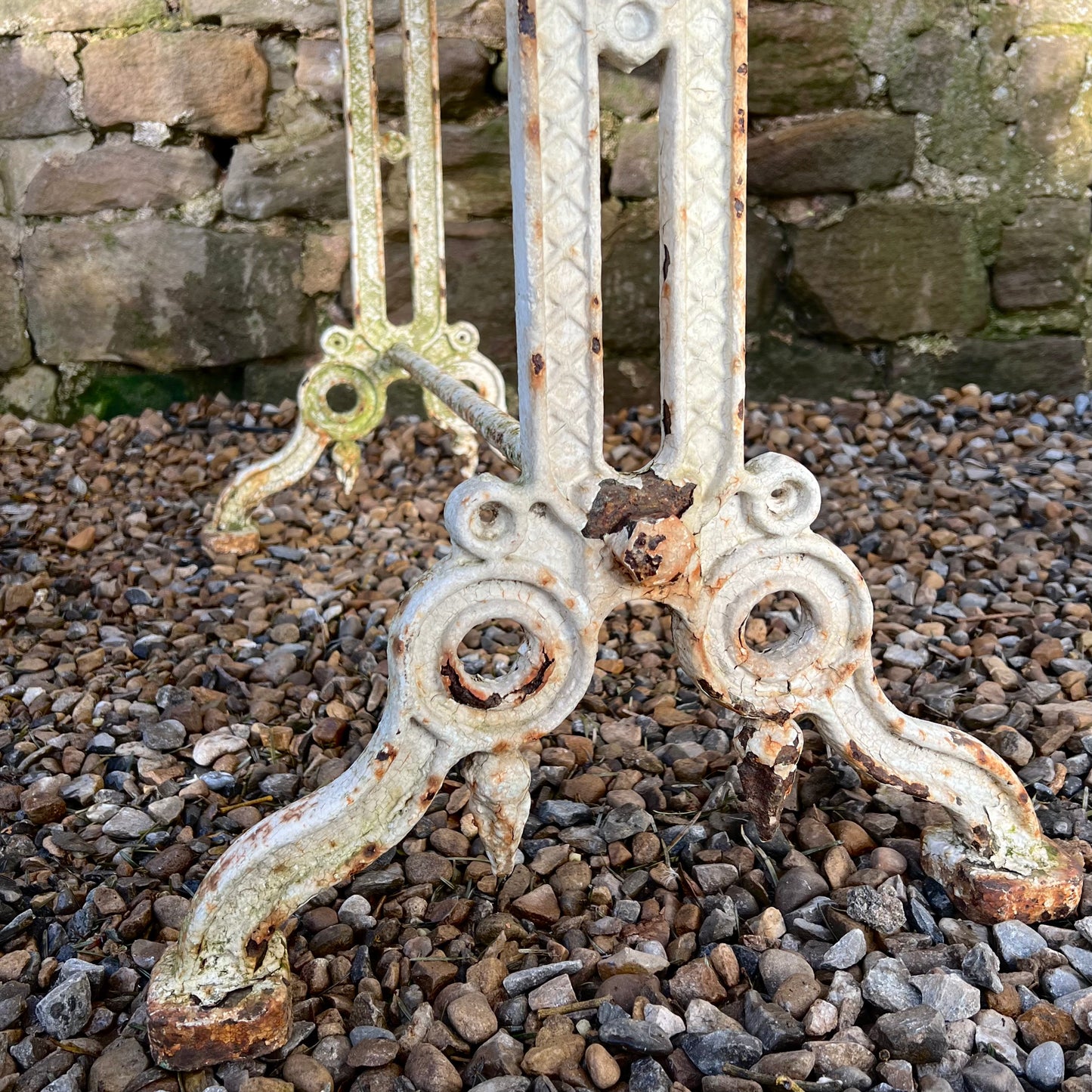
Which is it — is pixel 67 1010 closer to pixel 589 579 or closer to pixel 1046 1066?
pixel 589 579

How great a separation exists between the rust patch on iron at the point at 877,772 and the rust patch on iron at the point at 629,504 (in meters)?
0.32

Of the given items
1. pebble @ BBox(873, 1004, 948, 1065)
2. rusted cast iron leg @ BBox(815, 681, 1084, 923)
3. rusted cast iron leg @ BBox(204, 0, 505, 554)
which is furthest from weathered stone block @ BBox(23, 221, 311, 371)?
pebble @ BBox(873, 1004, 948, 1065)

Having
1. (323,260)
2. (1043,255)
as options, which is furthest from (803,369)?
(323,260)

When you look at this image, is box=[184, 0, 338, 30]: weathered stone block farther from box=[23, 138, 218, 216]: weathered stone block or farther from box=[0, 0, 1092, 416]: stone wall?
box=[23, 138, 218, 216]: weathered stone block

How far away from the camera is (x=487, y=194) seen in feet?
9.49

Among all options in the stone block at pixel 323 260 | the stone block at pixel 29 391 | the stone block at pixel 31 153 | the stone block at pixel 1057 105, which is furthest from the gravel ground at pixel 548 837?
the stone block at pixel 1057 105

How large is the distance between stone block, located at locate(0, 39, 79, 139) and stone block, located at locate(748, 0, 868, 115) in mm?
1711

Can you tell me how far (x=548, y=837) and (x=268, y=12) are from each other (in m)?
2.29

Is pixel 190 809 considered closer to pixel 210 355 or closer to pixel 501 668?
pixel 501 668

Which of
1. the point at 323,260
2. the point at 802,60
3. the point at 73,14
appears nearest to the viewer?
the point at 73,14

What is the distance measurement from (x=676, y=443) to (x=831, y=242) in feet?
6.75

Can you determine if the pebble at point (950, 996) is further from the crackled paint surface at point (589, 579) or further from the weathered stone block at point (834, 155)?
the weathered stone block at point (834, 155)

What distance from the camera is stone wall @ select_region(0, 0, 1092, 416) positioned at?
2756mm

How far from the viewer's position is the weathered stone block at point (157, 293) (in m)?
2.83
